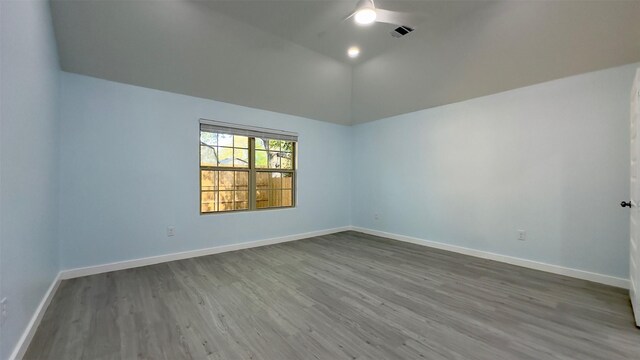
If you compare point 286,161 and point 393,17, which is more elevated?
point 393,17

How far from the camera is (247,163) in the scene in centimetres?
449

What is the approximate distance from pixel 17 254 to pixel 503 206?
4.85 m

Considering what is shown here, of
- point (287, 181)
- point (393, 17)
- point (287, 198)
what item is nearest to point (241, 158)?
point (287, 181)

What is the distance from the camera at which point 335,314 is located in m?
2.17

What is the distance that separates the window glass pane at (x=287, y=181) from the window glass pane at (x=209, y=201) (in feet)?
4.25

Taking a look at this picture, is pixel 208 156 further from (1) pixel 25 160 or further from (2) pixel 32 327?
(2) pixel 32 327

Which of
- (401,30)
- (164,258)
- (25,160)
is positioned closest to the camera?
(25,160)

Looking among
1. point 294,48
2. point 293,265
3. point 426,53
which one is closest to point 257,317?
point 293,265

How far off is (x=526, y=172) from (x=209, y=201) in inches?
177

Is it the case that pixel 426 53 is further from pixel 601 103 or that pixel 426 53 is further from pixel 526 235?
pixel 526 235

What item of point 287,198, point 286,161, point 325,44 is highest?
point 325,44

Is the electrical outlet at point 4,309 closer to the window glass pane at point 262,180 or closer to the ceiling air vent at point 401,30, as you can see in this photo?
the window glass pane at point 262,180

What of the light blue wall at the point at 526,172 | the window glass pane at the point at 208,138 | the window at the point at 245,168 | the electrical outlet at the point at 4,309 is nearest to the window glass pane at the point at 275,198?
the window at the point at 245,168

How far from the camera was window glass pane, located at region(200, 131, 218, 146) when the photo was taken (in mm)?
3988
